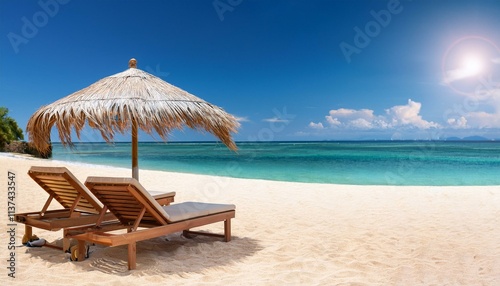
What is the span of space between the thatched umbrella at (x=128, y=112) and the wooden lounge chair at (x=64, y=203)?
60cm

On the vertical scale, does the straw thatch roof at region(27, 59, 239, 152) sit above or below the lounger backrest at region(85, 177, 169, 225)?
above

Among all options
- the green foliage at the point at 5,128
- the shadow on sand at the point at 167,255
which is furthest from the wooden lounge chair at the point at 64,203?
the green foliage at the point at 5,128

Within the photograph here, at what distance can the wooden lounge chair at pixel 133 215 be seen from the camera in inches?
138

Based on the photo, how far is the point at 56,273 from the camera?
3.53 metres

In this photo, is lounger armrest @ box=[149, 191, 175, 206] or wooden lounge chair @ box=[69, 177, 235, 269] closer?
wooden lounge chair @ box=[69, 177, 235, 269]

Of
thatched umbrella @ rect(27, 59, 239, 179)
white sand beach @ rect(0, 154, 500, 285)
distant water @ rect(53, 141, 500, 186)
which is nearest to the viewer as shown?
white sand beach @ rect(0, 154, 500, 285)

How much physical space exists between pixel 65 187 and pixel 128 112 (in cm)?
98

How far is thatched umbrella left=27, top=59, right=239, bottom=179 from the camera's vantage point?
173 inches

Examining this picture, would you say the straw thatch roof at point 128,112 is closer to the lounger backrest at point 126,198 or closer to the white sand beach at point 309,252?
the lounger backrest at point 126,198

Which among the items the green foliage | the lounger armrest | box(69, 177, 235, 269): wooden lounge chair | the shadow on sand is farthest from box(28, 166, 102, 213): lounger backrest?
the green foliage

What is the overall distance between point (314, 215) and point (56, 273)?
4160 millimetres

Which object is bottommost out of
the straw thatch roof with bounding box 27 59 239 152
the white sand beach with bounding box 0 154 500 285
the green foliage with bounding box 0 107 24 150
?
the white sand beach with bounding box 0 154 500 285

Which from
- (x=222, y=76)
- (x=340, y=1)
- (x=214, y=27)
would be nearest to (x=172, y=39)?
(x=214, y=27)

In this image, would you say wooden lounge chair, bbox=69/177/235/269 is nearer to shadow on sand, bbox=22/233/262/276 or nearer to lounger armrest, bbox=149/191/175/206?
shadow on sand, bbox=22/233/262/276
